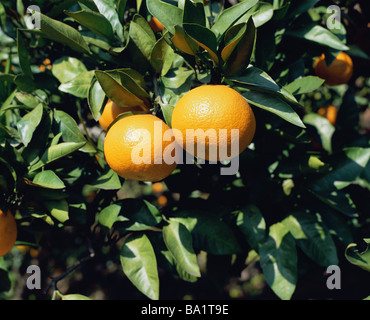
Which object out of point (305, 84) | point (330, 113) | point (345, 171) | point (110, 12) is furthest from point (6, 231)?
point (330, 113)

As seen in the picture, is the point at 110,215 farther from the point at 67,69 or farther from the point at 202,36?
the point at 202,36

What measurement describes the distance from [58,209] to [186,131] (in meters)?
0.50

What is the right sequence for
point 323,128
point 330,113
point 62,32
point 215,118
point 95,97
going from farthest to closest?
1. point 330,113
2. point 323,128
3. point 95,97
4. point 62,32
5. point 215,118

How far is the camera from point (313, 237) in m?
1.17

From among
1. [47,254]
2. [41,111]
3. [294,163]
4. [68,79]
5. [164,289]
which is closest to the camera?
[41,111]

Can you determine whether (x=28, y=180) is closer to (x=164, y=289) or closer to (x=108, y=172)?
(x=108, y=172)

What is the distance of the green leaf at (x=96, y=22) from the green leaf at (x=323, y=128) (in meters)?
0.87

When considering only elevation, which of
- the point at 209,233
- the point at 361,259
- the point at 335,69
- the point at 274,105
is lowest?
the point at 361,259

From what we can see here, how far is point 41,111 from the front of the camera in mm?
992

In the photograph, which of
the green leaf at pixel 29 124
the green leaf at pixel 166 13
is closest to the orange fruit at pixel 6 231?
the green leaf at pixel 29 124

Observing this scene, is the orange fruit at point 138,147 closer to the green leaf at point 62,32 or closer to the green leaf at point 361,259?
the green leaf at point 62,32

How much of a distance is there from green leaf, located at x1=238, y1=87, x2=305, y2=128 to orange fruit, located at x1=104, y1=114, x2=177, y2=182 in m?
0.24
